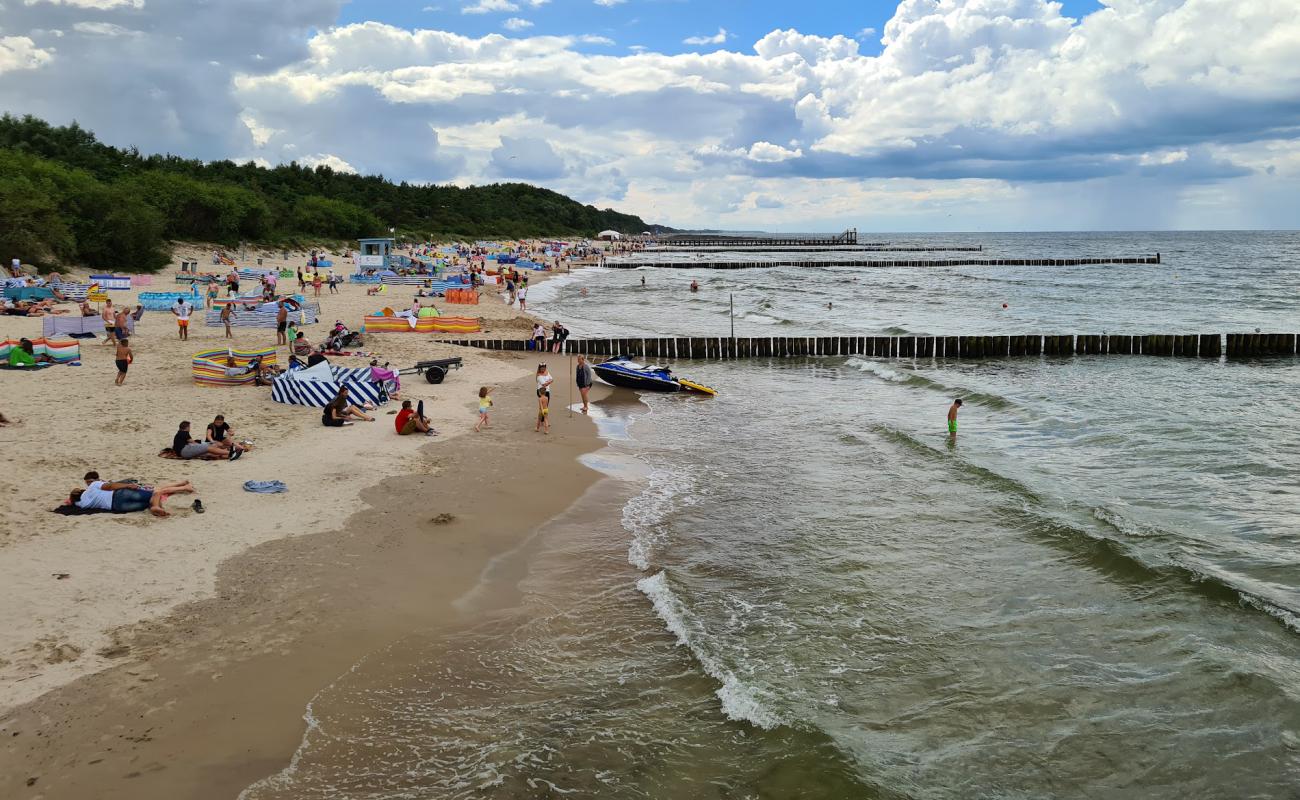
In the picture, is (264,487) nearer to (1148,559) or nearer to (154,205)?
(1148,559)

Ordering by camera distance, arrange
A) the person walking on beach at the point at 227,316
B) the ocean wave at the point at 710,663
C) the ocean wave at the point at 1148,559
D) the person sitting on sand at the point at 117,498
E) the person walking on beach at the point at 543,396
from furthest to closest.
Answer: the person walking on beach at the point at 227,316 → the person walking on beach at the point at 543,396 → the person sitting on sand at the point at 117,498 → the ocean wave at the point at 1148,559 → the ocean wave at the point at 710,663

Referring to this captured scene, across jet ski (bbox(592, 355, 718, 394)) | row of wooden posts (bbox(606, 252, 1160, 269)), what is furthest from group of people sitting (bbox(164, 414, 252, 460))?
row of wooden posts (bbox(606, 252, 1160, 269))

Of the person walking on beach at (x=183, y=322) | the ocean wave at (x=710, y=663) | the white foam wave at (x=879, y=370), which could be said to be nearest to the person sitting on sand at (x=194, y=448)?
the ocean wave at (x=710, y=663)

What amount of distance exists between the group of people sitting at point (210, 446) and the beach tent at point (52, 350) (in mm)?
9320

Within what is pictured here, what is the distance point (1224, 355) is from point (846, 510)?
30032 millimetres

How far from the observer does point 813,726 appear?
8.44m

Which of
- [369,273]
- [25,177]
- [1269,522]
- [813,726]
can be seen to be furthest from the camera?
[369,273]

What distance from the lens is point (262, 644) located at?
9.06m

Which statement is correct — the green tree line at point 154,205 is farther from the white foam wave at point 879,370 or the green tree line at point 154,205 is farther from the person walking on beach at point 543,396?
the white foam wave at point 879,370

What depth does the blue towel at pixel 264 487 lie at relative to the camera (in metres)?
13.5

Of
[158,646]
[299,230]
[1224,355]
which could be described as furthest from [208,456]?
[299,230]

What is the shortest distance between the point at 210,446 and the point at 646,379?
1442cm

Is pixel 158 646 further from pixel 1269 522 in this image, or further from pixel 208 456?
pixel 1269 522

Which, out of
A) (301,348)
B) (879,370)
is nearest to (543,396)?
(301,348)
